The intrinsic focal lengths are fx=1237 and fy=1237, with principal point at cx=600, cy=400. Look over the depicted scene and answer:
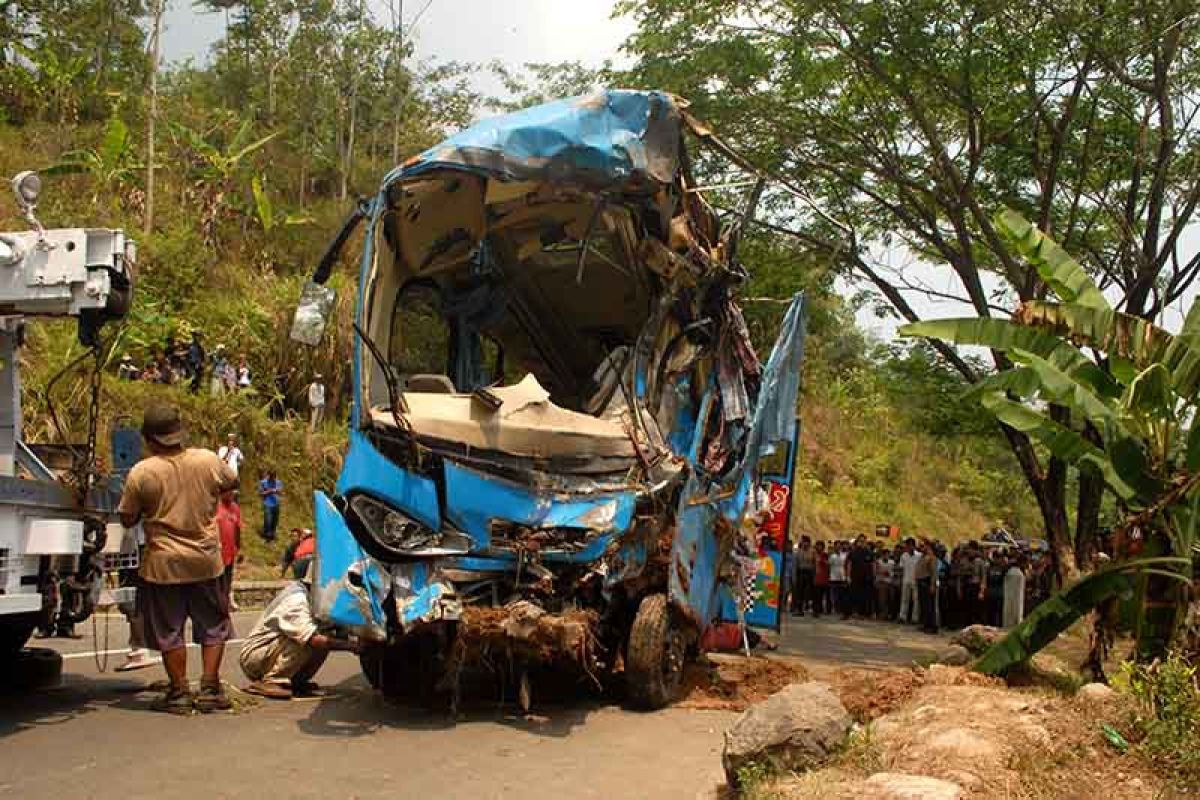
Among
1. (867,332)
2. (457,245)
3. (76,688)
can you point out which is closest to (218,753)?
(76,688)

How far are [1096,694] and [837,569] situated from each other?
15.4 metres

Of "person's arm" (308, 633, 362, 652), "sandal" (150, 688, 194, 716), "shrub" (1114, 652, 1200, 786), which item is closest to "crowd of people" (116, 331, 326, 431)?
"person's arm" (308, 633, 362, 652)

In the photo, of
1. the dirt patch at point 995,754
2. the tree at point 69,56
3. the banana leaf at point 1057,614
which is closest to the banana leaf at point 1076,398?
the banana leaf at point 1057,614

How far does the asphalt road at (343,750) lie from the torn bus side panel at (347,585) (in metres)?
0.64

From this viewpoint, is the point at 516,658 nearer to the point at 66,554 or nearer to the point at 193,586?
the point at 193,586

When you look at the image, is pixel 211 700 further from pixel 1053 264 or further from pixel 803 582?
pixel 803 582

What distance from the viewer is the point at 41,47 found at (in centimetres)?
2773

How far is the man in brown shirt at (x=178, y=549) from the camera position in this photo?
7.07m

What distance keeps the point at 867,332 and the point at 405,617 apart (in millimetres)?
39190

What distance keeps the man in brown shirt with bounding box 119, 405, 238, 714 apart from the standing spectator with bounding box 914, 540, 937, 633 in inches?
564

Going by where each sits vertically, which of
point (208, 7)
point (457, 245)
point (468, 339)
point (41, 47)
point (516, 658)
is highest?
point (208, 7)

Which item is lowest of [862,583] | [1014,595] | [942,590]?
[862,583]

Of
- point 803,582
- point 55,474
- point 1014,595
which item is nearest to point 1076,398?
point 55,474

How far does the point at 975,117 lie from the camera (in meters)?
15.2
